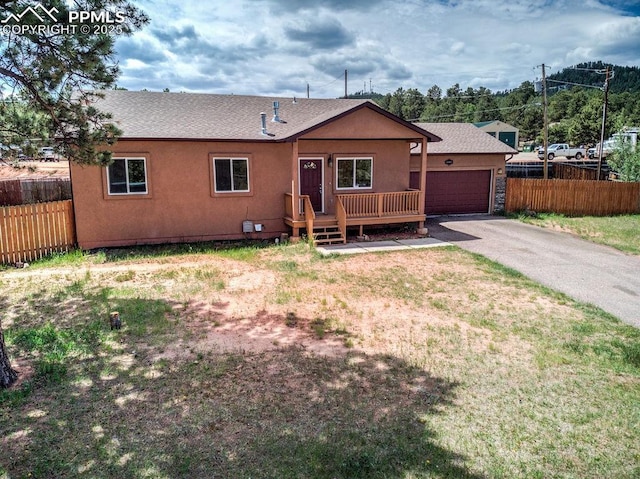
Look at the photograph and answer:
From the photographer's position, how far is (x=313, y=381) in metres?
5.36

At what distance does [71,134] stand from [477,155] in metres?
15.4

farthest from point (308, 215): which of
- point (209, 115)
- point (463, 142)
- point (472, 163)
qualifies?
point (463, 142)

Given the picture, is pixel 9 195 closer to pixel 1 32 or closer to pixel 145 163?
pixel 145 163

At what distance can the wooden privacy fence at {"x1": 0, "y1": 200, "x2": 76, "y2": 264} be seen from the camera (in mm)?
10938

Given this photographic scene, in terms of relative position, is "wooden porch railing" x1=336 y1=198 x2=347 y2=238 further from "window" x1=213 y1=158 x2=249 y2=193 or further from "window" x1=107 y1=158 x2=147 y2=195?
"window" x1=107 y1=158 x2=147 y2=195

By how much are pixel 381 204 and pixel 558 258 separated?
5.23 meters

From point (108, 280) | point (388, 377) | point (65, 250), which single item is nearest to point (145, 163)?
Answer: point (65, 250)

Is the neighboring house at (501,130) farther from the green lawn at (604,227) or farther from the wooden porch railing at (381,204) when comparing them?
the wooden porch railing at (381,204)

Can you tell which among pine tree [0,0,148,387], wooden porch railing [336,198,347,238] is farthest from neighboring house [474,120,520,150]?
pine tree [0,0,148,387]

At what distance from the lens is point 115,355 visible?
5949mm

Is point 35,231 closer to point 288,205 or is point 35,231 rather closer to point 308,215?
point 288,205

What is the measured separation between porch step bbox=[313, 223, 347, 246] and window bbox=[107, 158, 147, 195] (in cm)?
517

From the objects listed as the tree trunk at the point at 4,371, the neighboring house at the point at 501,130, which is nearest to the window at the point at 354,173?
the tree trunk at the point at 4,371

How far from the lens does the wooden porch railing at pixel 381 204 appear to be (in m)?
14.0
